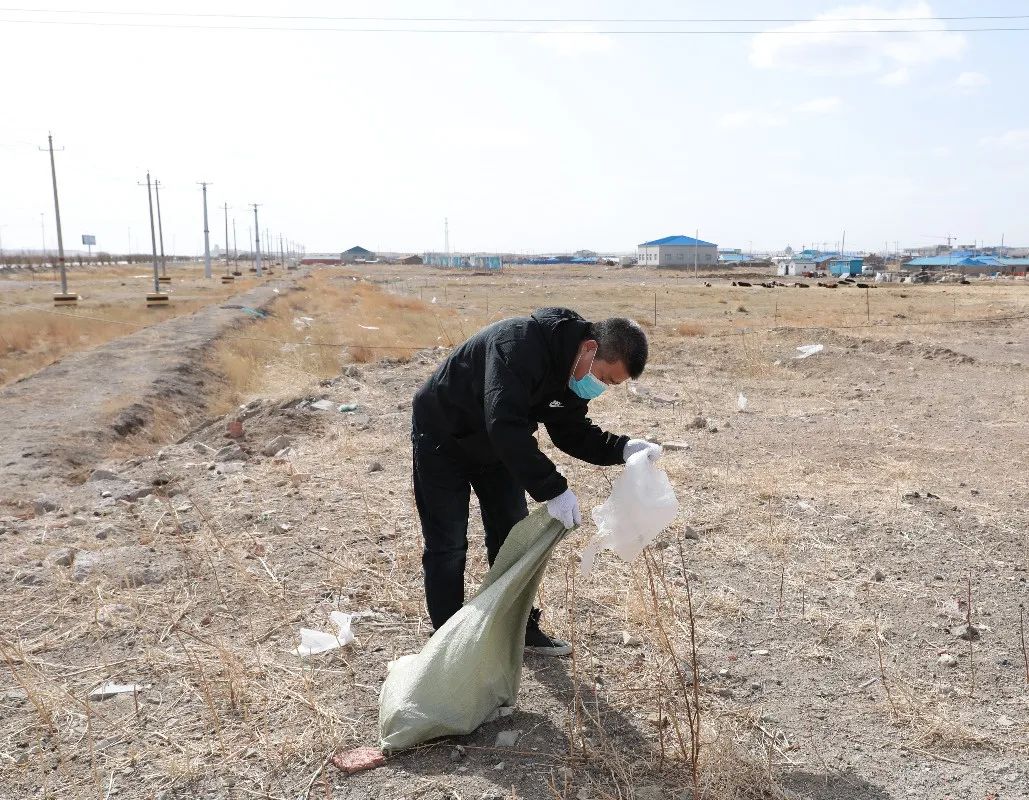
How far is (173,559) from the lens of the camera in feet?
14.4

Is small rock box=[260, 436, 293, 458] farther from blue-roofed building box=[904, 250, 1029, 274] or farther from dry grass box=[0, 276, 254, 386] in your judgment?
blue-roofed building box=[904, 250, 1029, 274]

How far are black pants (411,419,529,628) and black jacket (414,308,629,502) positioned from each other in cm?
6

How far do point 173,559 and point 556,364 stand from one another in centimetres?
277

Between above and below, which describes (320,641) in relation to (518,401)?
below

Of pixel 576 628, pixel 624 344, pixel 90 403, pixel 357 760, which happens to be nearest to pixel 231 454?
pixel 90 403

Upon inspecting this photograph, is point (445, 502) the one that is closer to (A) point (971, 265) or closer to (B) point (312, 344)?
(B) point (312, 344)

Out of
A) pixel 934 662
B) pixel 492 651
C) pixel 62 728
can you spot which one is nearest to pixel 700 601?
pixel 934 662

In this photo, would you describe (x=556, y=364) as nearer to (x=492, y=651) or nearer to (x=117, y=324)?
(x=492, y=651)

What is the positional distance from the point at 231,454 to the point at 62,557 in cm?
256

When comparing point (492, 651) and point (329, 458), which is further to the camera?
point (329, 458)

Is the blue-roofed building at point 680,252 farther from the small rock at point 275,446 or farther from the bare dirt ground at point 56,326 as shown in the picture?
the small rock at point 275,446

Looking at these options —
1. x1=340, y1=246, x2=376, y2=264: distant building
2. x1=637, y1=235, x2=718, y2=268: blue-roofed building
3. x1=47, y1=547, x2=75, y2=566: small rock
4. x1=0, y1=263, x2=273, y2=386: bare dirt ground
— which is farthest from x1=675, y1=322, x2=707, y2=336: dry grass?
x1=340, y1=246, x2=376, y2=264: distant building

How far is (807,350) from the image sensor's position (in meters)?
12.3

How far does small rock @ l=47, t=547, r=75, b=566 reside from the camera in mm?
4297
